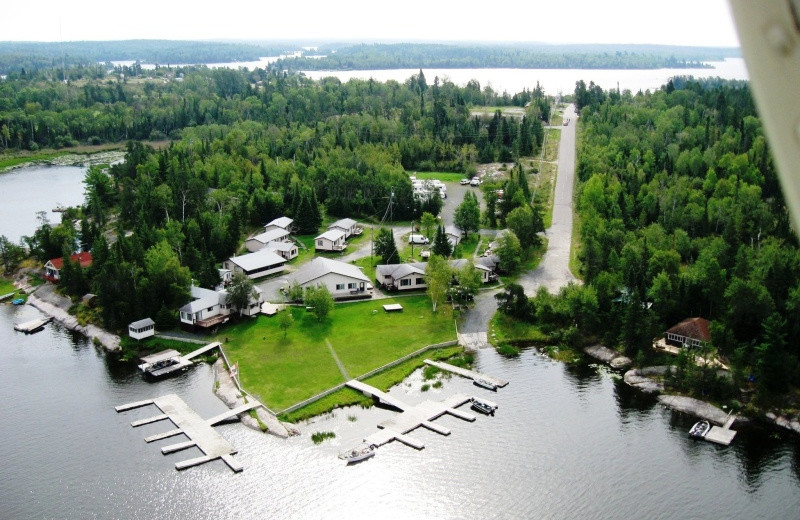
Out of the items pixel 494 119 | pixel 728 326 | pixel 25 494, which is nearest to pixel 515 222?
pixel 728 326

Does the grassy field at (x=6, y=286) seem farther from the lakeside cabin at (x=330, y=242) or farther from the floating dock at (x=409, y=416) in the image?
the floating dock at (x=409, y=416)

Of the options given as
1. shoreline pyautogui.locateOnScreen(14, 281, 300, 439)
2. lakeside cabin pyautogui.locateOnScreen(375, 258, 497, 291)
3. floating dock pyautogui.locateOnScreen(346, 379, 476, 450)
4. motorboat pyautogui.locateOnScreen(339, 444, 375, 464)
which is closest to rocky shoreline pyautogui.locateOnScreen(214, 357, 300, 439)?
shoreline pyautogui.locateOnScreen(14, 281, 300, 439)

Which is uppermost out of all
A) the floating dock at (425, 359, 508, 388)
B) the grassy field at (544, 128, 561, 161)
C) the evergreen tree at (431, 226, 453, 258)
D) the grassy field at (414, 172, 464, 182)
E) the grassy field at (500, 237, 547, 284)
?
the grassy field at (544, 128, 561, 161)

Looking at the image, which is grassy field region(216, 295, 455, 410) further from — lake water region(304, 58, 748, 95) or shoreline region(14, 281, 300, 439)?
lake water region(304, 58, 748, 95)

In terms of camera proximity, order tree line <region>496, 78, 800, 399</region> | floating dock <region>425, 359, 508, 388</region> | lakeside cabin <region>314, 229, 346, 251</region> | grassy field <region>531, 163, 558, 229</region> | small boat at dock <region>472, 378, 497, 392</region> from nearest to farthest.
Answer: small boat at dock <region>472, 378, 497, 392</region>, floating dock <region>425, 359, 508, 388</region>, tree line <region>496, 78, 800, 399</region>, lakeside cabin <region>314, 229, 346, 251</region>, grassy field <region>531, 163, 558, 229</region>

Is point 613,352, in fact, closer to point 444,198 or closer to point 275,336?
point 275,336

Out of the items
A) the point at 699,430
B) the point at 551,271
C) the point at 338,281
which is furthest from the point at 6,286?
the point at 699,430

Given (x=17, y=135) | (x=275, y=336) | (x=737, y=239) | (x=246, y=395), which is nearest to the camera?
(x=246, y=395)
